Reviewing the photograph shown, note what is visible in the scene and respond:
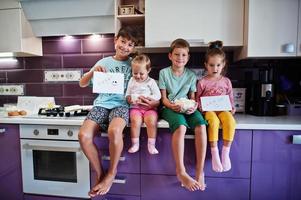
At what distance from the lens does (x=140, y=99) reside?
1.24m

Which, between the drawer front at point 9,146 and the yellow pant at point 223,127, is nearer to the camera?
the yellow pant at point 223,127

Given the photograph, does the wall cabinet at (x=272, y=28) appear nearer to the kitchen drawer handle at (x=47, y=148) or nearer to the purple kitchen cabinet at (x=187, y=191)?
the purple kitchen cabinet at (x=187, y=191)

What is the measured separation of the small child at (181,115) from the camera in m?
1.11

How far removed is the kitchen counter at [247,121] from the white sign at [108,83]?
0.25 meters

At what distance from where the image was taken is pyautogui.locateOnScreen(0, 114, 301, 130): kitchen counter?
3.82 feet

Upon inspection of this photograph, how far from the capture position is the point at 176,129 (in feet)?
3.66

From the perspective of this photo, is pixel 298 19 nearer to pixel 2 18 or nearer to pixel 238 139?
pixel 238 139

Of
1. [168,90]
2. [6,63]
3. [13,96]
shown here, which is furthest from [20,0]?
[168,90]

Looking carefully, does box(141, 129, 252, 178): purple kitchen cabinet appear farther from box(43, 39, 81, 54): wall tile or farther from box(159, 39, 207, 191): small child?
box(43, 39, 81, 54): wall tile

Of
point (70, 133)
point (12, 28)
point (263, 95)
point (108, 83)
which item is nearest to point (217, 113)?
point (263, 95)

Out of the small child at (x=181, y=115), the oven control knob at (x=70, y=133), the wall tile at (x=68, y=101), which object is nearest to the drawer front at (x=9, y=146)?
the oven control knob at (x=70, y=133)

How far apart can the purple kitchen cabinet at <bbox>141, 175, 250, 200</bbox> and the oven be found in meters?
0.39

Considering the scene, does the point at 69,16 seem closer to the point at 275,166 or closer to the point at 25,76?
the point at 25,76

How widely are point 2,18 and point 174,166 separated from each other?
1.61m
